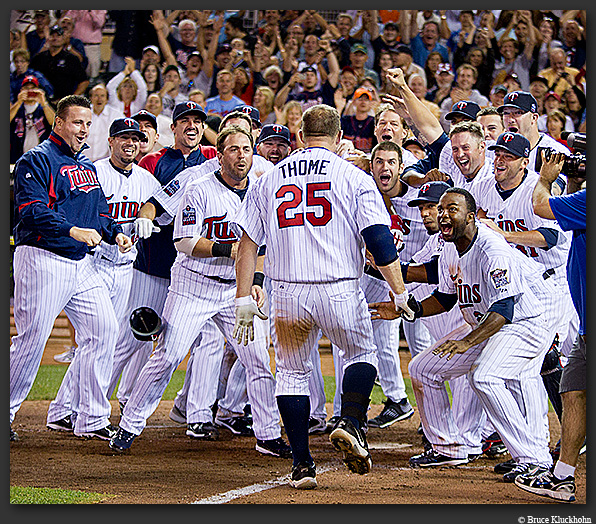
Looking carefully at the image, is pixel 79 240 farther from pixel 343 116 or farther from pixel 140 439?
pixel 343 116

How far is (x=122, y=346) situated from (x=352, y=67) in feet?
14.9

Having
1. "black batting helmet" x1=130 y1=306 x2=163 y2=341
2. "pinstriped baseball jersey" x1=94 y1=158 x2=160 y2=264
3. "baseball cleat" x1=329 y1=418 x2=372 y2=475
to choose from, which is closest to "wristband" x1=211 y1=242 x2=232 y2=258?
"black batting helmet" x1=130 y1=306 x2=163 y2=341

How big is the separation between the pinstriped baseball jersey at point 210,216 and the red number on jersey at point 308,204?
1004mm

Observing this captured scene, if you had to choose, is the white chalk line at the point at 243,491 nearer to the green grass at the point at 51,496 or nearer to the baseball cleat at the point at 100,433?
the green grass at the point at 51,496

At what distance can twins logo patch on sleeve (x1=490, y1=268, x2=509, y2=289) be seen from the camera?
3.94 meters

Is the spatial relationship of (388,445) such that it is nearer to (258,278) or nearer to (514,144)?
(258,278)

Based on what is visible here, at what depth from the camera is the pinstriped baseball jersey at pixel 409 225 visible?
17.4ft

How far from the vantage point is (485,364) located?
396cm

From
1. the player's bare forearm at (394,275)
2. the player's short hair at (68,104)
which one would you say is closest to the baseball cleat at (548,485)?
the player's bare forearm at (394,275)

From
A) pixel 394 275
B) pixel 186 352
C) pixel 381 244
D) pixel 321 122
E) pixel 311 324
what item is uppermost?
pixel 321 122

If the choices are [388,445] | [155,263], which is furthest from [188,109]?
[388,445]

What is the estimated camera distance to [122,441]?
14.8 ft

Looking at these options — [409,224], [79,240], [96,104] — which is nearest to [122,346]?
[79,240]

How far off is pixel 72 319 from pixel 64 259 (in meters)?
0.46
